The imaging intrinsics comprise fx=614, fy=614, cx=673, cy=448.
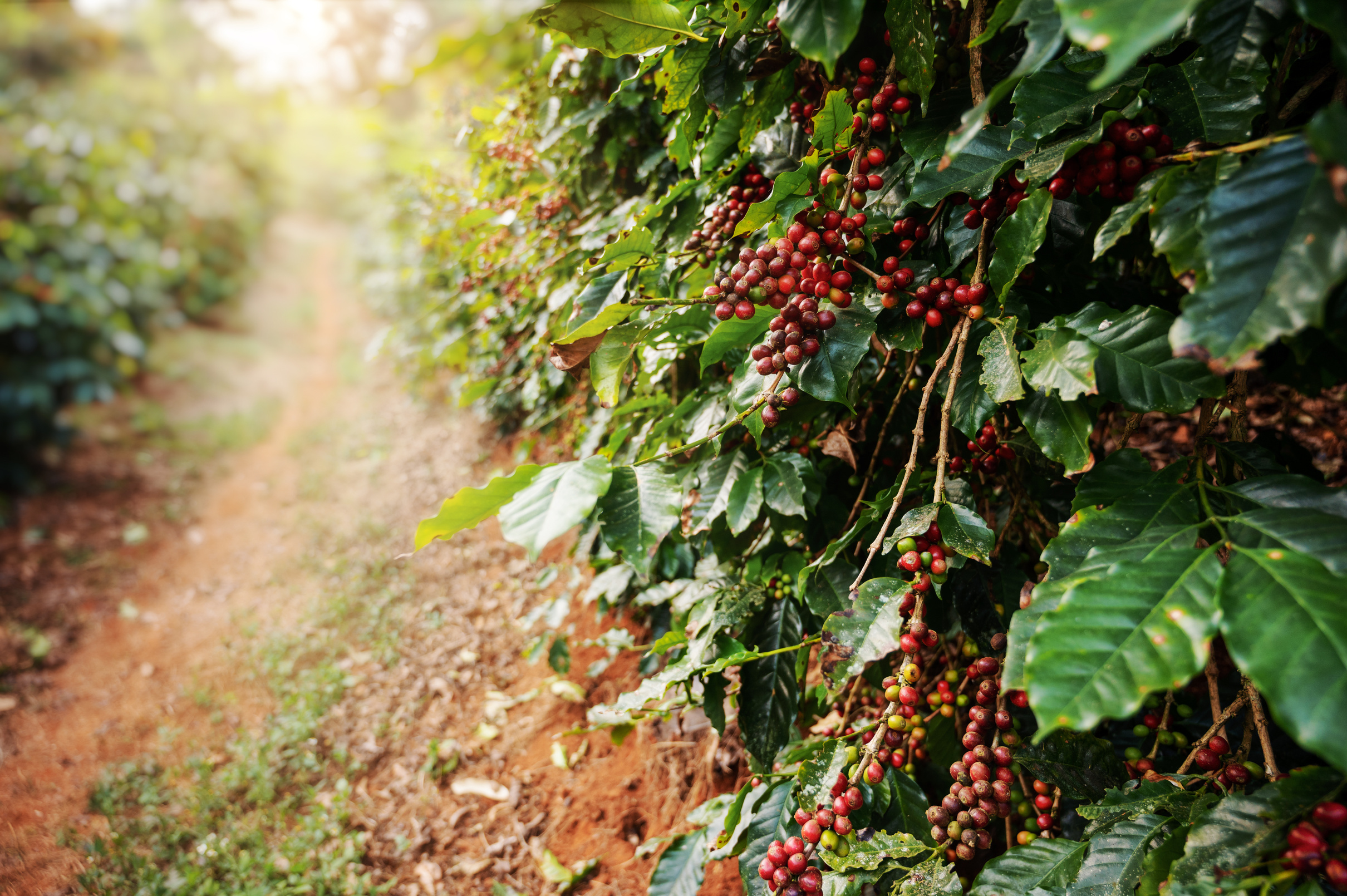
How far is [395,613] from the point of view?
124 inches

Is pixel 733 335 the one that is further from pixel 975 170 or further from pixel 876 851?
pixel 876 851

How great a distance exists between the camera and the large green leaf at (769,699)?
1164 millimetres

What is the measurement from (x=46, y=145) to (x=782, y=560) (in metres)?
7.76

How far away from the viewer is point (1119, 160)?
84 centimetres

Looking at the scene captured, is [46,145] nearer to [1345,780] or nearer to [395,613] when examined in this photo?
[395,613]

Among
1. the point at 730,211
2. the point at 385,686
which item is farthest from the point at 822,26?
the point at 385,686

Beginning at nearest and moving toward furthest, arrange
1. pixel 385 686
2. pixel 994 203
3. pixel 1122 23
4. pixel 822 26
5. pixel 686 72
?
pixel 1122 23
pixel 822 26
pixel 994 203
pixel 686 72
pixel 385 686

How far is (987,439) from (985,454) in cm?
3

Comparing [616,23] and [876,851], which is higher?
[616,23]

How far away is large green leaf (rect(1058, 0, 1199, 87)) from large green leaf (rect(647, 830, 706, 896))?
1.46 metres

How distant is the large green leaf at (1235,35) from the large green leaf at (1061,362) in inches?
13.7

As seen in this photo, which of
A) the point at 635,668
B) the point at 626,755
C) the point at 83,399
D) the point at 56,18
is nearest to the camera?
the point at 626,755

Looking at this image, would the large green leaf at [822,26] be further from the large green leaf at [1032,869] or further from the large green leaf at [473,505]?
the large green leaf at [1032,869]

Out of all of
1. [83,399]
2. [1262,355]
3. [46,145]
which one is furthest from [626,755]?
[46,145]
